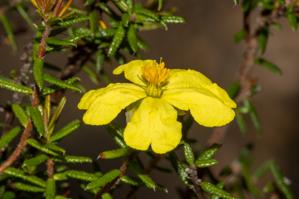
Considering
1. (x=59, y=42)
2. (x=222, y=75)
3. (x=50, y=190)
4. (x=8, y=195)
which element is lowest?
(x=222, y=75)

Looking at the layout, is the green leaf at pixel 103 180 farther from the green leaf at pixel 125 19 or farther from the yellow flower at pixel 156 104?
the green leaf at pixel 125 19

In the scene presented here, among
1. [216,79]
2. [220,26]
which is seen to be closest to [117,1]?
[216,79]

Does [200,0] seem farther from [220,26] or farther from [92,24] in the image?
[92,24]

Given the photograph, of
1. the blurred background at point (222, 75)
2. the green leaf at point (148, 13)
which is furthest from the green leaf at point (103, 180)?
the blurred background at point (222, 75)

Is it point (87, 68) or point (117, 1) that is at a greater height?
point (117, 1)

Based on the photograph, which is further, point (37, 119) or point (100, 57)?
point (100, 57)

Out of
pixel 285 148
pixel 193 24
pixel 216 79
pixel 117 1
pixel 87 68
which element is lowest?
pixel 285 148

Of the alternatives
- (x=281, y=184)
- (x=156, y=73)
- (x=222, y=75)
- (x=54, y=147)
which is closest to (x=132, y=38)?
(x=156, y=73)

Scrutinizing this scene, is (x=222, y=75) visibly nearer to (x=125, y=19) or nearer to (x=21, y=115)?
(x=125, y=19)
